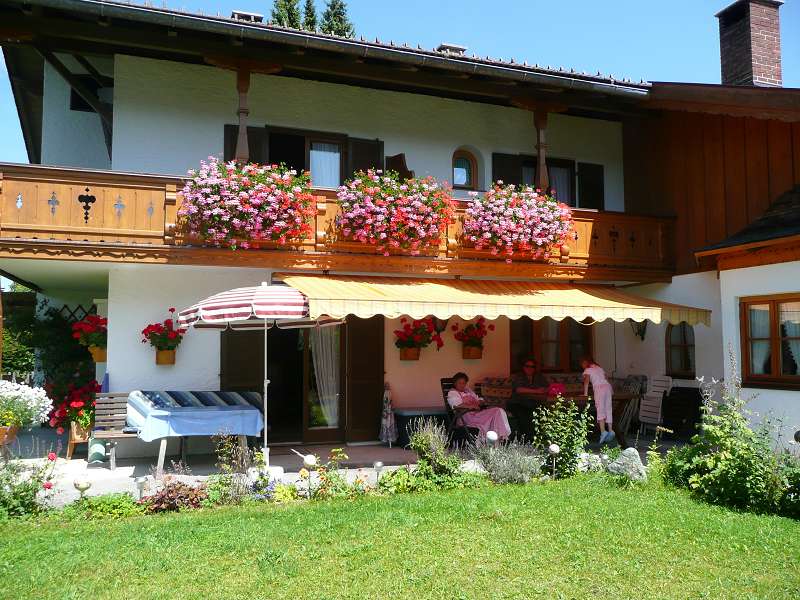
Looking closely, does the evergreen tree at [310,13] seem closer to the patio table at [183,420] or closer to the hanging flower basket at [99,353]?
the hanging flower basket at [99,353]

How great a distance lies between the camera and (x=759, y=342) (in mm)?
11133

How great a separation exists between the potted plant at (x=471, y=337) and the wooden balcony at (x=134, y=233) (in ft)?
5.74

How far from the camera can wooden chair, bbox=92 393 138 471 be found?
10445 mm

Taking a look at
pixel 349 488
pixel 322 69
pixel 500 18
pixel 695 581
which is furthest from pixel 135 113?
pixel 695 581

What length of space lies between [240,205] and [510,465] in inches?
207

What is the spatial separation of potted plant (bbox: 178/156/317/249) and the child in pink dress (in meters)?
5.59

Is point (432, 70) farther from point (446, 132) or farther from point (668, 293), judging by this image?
point (668, 293)

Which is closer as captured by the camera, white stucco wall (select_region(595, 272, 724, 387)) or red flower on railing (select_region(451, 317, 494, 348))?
white stucco wall (select_region(595, 272, 724, 387))

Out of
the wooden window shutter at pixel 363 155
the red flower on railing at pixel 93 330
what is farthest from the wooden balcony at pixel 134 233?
the wooden window shutter at pixel 363 155

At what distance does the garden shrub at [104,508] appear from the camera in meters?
7.39

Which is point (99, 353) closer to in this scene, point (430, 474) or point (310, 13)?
point (430, 474)

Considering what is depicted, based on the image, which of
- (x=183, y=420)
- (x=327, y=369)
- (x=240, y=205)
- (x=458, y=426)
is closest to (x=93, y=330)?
(x=183, y=420)

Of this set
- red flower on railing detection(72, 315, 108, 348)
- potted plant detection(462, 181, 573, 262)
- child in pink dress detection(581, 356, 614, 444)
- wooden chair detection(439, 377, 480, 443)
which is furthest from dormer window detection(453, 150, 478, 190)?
red flower on railing detection(72, 315, 108, 348)

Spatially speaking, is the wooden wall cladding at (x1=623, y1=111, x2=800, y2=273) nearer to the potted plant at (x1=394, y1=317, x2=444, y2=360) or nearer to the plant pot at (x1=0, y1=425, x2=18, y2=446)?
the potted plant at (x1=394, y1=317, x2=444, y2=360)
